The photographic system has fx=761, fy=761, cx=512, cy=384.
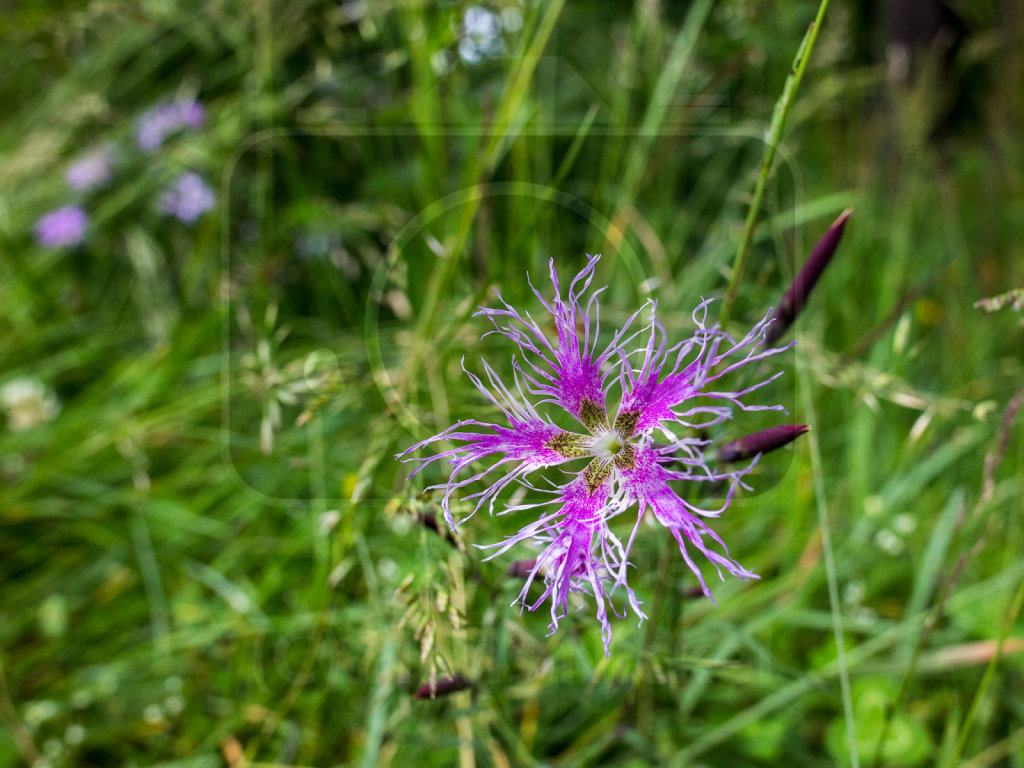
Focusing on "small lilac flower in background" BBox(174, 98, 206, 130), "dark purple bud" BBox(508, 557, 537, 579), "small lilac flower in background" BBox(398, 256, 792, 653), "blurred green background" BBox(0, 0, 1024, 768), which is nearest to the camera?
"small lilac flower in background" BBox(398, 256, 792, 653)

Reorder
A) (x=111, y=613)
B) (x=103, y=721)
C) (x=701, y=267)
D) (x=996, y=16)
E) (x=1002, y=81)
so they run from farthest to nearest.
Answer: (x=996, y=16), (x=1002, y=81), (x=701, y=267), (x=111, y=613), (x=103, y=721)

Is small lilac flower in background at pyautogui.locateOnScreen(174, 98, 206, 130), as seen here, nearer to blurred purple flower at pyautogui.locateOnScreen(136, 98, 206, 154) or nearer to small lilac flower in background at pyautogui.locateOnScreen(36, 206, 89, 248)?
blurred purple flower at pyautogui.locateOnScreen(136, 98, 206, 154)

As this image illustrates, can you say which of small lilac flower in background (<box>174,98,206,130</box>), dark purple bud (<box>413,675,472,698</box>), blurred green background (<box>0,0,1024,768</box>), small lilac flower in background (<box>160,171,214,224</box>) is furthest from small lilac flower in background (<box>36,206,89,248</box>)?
dark purple bud (<box>413,675,472,698</box>)

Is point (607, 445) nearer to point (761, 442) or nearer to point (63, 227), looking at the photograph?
point (761, 442)

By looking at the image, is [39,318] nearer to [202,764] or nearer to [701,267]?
[202,764]

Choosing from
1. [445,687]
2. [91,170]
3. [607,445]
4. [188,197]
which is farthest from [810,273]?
[91,170]

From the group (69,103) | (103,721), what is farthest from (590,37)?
(103,721)
